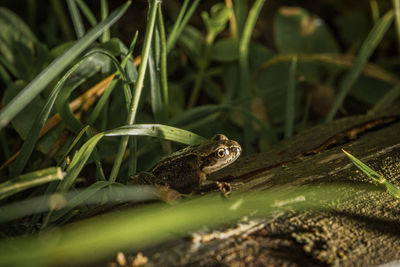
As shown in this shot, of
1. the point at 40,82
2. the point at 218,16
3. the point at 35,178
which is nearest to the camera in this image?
the point at 35,178

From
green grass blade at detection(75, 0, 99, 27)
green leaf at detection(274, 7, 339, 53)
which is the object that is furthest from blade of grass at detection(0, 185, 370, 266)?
green leaf at detection(274, 7, 339, 53)

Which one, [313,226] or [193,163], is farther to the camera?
[193,163]

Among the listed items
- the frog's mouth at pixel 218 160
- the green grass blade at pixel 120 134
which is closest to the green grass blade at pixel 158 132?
the green grass blade at pixel 120 134

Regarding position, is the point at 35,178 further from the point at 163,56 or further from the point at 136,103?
the point at 163,56

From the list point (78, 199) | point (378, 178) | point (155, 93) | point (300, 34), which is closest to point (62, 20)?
point (155, 93)

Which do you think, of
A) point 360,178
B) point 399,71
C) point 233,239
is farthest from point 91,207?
point 399,71

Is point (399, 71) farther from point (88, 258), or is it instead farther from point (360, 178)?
point (88, 258)
